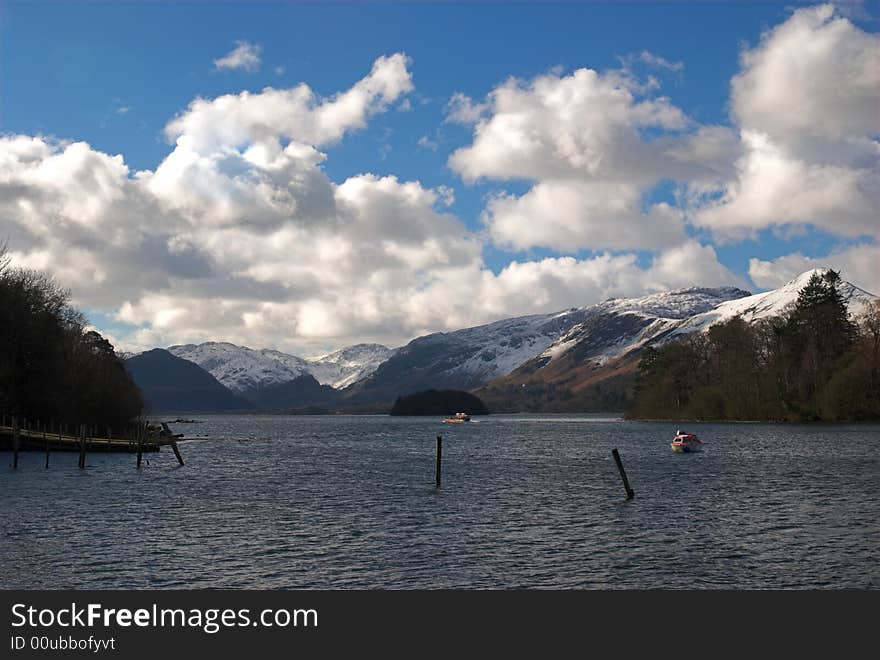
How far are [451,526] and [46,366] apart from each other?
82577mm

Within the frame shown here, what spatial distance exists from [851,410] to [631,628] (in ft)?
500

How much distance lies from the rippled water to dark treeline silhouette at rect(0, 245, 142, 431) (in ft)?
61.4

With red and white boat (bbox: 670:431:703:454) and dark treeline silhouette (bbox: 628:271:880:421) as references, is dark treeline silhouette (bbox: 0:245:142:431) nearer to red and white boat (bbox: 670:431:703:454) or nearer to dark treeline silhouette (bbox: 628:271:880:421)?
red and white boat (bbox: 670:431:703:454)

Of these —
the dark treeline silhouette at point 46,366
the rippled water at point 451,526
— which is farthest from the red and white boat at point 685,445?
the dark treeline silhouette at point 46,366

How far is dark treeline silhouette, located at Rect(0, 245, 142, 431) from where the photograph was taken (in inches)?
4193

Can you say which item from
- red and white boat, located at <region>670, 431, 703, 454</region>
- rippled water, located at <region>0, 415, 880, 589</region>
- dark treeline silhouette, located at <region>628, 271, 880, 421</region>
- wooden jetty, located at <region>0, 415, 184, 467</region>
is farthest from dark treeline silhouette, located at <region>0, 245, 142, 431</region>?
dark treeline silhouette, located at <region>628, 271, 880, 421</region>

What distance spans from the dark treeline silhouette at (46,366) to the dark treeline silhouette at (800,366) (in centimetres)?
12830

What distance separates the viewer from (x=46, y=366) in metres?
112

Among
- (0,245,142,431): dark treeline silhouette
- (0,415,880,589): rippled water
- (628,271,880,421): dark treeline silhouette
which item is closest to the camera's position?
(0,415,880,589): rippled water

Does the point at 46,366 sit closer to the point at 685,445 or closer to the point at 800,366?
the point at 685,445

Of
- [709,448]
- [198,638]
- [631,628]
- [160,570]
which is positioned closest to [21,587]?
[160,570]

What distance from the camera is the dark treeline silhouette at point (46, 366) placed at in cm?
10650

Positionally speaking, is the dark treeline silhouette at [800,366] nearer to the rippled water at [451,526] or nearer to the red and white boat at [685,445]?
the red and white boat at [685,445]

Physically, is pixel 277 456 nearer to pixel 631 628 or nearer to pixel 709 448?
pixel 709 448
